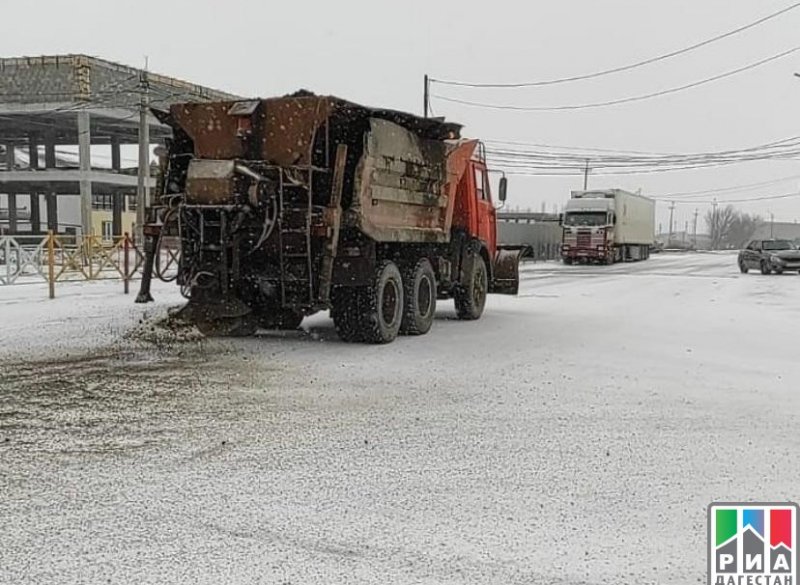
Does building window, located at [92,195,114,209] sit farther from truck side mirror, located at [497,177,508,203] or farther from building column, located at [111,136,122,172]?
truck side mirror, located at [497,177,508,203]

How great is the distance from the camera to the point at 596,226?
45.5 metres

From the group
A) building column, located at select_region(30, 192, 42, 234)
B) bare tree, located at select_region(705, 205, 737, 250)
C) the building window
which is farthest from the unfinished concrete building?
bare tree, located at select_region(705, 205, 737, 250)

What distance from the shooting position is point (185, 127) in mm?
11367

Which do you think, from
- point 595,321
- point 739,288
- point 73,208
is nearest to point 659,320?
point 595,321

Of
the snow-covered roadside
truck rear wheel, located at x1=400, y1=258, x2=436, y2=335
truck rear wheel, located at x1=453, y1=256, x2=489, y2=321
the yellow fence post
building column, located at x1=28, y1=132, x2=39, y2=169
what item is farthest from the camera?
building column, located at x1=28, y1=132, x2=39, y2=169

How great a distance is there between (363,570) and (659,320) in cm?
1235

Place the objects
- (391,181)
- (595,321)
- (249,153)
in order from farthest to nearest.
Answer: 1. (595,321)
2. (391,181)
3. (249,153)

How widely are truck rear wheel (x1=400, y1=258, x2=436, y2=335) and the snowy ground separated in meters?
0.97

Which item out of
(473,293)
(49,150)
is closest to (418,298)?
(473,293)

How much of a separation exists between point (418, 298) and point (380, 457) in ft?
22.7

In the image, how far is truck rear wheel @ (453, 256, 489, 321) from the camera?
49.5ft

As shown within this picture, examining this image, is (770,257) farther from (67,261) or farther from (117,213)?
(117,213)

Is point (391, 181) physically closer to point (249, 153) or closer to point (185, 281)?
point (249, 153)

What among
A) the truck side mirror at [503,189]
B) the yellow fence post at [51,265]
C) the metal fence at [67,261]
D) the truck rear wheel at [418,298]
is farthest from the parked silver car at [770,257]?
the yellow fence post at [51,265]
